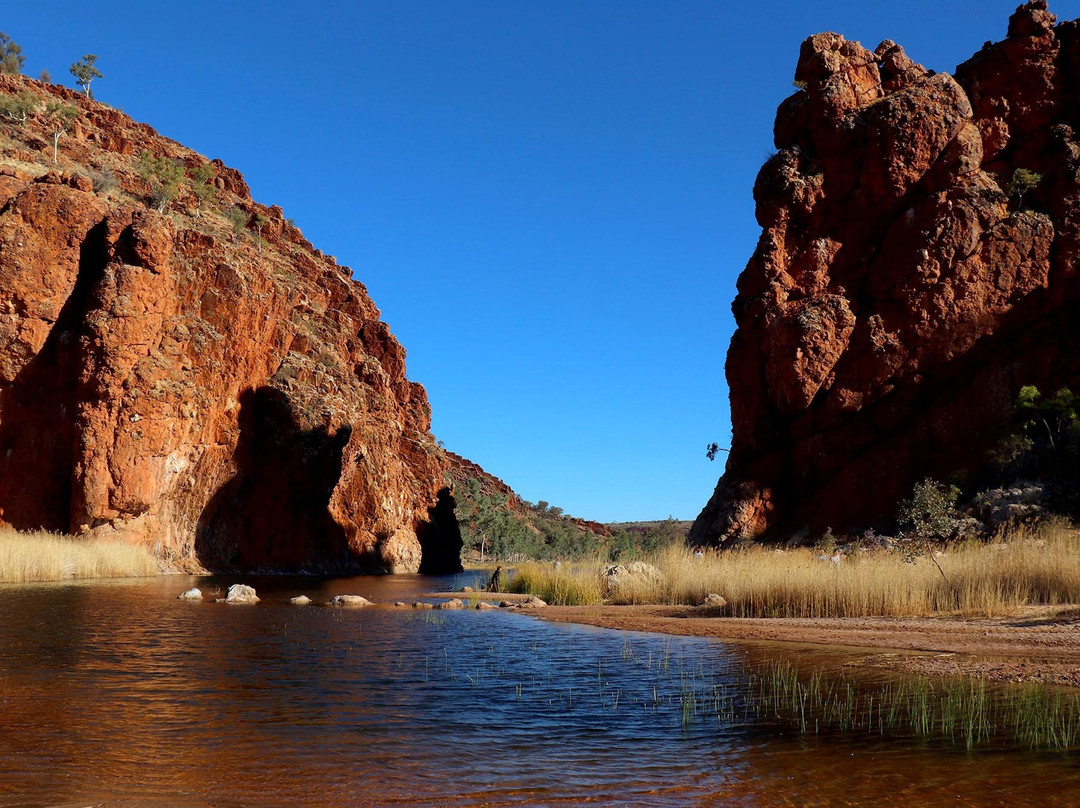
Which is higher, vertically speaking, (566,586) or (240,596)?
(566,586)

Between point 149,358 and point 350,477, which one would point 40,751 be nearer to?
point 149,358

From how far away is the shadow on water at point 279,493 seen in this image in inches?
2048

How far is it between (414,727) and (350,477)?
5386cm

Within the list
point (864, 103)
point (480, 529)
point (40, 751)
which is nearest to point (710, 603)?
point (40, 751)

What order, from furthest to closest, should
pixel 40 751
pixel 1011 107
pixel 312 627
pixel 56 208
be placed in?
pixel 56 208
pixel 1011 107
pixel 312 627
pixel 40 751

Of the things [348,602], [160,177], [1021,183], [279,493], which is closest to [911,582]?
[348,602]

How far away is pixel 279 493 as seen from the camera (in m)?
54.2

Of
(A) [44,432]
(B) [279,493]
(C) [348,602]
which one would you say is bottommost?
(C) [348,602]

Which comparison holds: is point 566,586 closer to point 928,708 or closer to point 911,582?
point 911,582

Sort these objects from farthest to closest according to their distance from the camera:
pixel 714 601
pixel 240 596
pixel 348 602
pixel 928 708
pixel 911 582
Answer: pixel 240 596, pixel 348 602, pixel 714 601, pixel 911 582, pixel 928 708

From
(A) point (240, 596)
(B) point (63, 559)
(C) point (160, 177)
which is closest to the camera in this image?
(A) point (240, 596)

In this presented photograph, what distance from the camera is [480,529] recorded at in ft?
342

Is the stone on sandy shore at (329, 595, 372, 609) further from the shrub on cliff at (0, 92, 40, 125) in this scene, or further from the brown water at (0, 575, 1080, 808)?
the shrub on cliff at (0, 92, 40, 125)

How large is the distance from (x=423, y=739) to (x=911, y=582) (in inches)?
511
